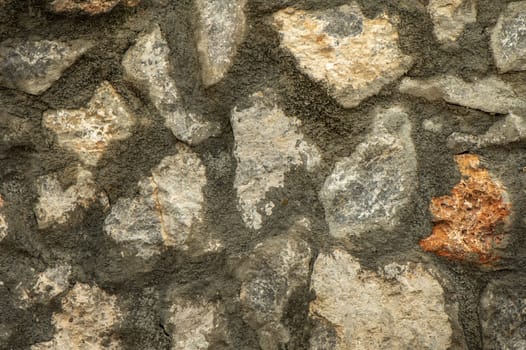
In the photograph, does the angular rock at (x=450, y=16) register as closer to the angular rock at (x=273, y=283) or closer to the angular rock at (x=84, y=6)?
the angular rock at (x=273, y=283)

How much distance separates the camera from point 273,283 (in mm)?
1285

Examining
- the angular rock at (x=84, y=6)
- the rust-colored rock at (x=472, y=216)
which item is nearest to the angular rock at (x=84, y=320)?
the angular rock at (x=84, y=6)

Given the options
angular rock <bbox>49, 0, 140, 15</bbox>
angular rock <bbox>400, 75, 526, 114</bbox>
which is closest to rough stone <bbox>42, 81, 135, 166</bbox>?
angular rock <bbox>49, 0, 140, 15</bbox>

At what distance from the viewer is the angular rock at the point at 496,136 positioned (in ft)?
3.93

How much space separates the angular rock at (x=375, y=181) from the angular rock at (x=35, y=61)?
506 millimetres

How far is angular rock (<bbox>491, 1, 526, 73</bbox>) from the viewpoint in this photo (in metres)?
1.20

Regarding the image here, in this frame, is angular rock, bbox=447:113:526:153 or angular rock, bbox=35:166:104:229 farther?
angular rock, bbox=35:166:104:229

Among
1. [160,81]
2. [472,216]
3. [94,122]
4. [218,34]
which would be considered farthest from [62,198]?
[472,216]

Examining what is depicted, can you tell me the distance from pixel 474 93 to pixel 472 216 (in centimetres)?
21

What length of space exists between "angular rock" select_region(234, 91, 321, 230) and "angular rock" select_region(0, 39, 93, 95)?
0.31m

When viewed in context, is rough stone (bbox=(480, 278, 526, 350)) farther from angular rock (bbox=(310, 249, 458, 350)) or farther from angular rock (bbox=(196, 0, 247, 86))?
angular rock (bbox=(196, 0, 247, 86))

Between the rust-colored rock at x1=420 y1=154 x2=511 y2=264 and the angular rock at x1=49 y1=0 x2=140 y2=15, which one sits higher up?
the angular rock at x1=49 y1=0 x2=140 y2=15

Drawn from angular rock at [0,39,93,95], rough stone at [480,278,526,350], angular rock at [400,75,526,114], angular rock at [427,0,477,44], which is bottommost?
rough stone at [480,278,526,350]

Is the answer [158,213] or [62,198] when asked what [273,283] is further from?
[62,198]
